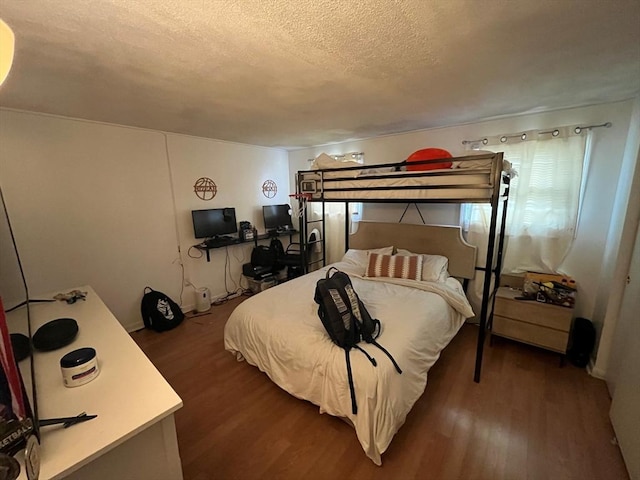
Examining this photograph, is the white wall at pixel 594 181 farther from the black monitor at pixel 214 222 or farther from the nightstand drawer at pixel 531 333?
the black monitor at pixel 214 222

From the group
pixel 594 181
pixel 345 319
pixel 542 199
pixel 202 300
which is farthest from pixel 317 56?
pixel 202 300

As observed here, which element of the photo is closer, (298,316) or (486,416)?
(486,416)

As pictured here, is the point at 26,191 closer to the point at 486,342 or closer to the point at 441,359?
the point at 441,359

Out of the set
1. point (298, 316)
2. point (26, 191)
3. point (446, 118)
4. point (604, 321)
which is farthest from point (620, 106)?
point (26, 191)

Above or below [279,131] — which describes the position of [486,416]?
below

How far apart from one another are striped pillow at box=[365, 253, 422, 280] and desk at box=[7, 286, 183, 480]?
7.75 ft

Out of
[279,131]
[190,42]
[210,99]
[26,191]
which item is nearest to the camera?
[190,42]

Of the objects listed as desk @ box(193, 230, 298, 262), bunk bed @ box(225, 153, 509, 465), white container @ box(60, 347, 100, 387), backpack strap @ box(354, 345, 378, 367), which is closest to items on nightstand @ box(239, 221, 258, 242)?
desk @ box(193, 230, 298, 262)

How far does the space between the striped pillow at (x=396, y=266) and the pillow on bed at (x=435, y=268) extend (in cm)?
7

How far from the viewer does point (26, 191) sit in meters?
2.42

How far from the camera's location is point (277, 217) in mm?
4523

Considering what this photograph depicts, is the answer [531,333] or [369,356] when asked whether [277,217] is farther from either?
[531,333]

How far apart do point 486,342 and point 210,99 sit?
358 cm

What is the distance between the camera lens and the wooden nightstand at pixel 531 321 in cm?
230
